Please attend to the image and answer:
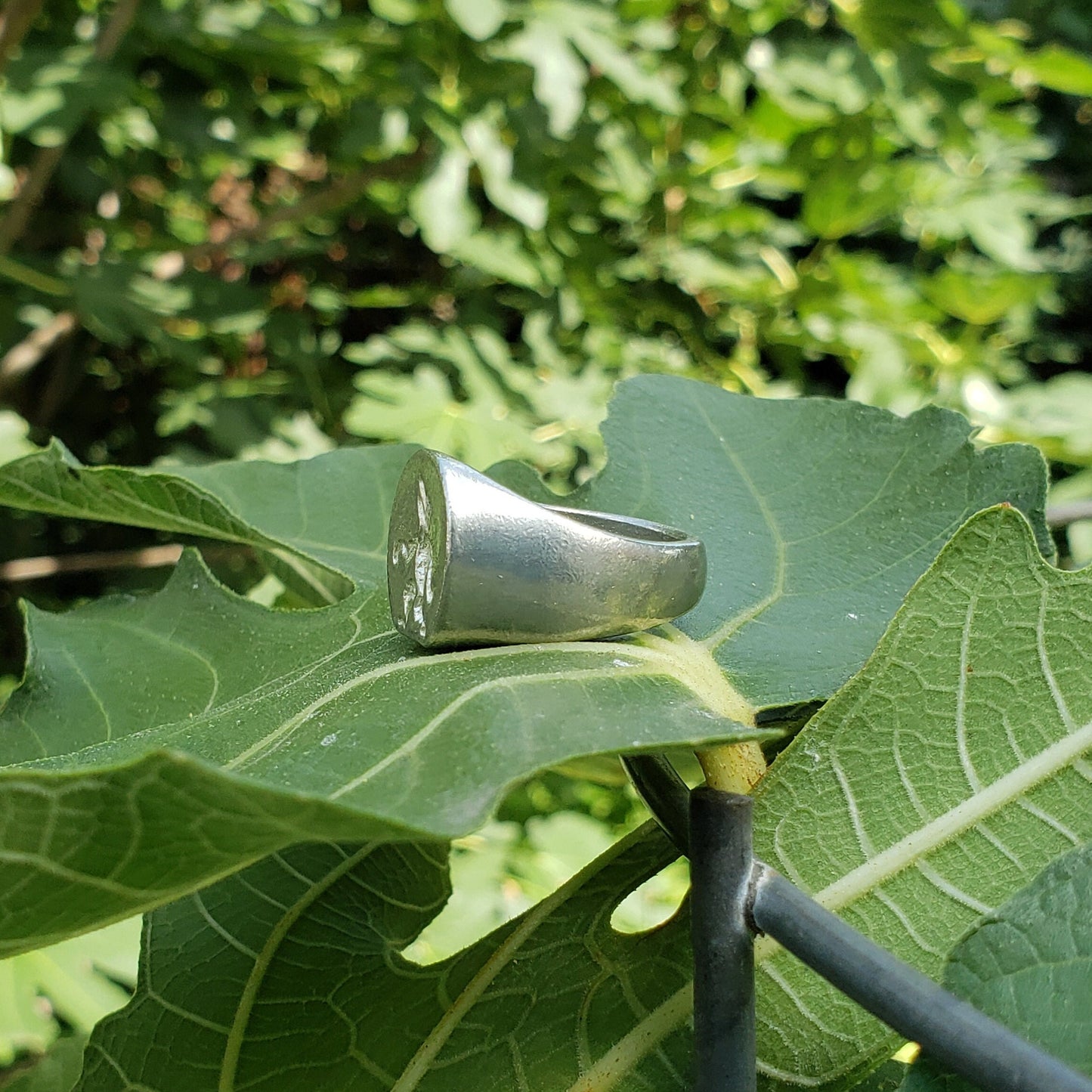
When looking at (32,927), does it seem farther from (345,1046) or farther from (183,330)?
(183,330)

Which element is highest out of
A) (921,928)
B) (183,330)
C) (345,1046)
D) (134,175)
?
(921,928)

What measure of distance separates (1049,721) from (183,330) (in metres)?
1.72

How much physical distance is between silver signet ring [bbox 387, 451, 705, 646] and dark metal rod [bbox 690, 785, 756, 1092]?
8 cm

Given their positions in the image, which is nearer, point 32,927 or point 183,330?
point 32,927

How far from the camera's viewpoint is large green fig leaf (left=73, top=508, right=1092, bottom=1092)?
1.08 ft

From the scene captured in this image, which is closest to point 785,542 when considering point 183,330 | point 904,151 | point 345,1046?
point 345,1046

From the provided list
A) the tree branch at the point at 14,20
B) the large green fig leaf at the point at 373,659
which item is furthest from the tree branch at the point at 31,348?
the large green fig leaf at the point at 373,659

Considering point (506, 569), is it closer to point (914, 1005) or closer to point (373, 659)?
point (373, 659)

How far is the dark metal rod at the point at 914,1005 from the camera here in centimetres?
23

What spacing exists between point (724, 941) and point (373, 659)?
0.15m

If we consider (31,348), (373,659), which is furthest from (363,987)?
(31,348)

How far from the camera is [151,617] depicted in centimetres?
52

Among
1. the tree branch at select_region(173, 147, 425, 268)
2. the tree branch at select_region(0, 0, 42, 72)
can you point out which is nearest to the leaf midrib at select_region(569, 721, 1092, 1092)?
the tree branch at select_region(0, 0, 42, 72)

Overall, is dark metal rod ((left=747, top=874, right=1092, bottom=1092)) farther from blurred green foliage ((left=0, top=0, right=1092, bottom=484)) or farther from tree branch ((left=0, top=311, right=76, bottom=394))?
tree branch ((left=0, top=311, right=76, bottom=394))
